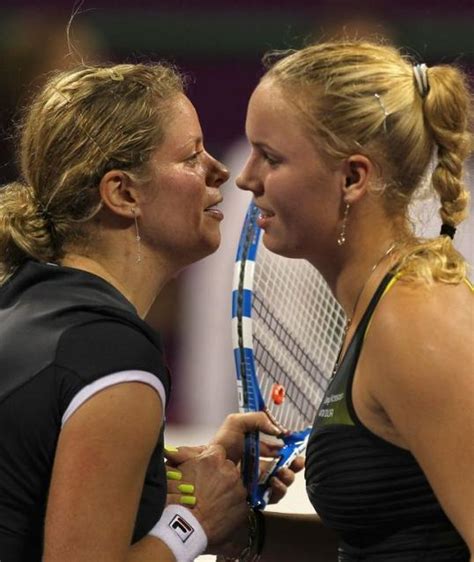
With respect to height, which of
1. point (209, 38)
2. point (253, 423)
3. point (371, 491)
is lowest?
point (209, 38)

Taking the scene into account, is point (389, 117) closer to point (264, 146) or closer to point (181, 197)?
point (264, 146)

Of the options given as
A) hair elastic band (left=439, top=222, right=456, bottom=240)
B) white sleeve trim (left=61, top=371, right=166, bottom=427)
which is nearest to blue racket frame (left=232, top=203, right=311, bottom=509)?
hair elastic band (left=439, top=222, right=456, bottom=240)

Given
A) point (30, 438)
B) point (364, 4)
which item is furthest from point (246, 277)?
point (364, 4)

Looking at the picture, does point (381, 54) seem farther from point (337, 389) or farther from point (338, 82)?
point (337, 389)

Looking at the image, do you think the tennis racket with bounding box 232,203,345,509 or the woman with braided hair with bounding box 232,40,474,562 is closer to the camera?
the woman with braided hair with bounding box 232,40,474,562

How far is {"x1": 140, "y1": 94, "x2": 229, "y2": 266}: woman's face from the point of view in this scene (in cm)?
160

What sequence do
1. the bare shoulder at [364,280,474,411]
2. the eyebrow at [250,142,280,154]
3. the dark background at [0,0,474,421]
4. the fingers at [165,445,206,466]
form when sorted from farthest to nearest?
the dark background at [0,0,474,421]
the fingers at [165,445,206,466]
the eyebrow at [250,142,280,154]
the bare shoulder at [364,280,474,411]

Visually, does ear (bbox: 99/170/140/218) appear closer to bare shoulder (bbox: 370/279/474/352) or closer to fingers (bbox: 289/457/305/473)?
bare shoulder (bbox: 370/279/474/352)

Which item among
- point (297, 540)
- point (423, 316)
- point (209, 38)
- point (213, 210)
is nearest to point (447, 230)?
point (423, 316)

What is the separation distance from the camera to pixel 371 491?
1.42 metres

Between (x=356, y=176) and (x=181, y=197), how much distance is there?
0.79 feet

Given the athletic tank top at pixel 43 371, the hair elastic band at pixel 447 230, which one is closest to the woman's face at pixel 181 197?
the athletic tank top at pixel 43 371

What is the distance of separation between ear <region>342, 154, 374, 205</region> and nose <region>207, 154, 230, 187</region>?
0.22 m

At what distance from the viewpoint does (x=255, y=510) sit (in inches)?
69.1
